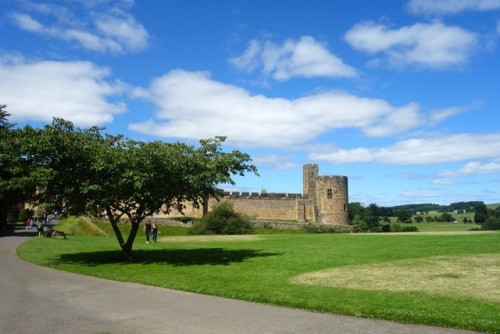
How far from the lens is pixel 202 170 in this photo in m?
19.3

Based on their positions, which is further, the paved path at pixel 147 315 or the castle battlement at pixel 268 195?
the castle battlement at pixel 268 195

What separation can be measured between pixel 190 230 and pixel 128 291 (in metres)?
34.7

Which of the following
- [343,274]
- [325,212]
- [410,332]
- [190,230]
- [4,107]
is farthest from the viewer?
[325,212]

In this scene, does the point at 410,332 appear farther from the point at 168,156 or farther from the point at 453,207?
the point at 453,207

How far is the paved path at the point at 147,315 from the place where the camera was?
8016 millimetres

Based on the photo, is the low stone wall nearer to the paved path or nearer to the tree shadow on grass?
the tree shadow on grass

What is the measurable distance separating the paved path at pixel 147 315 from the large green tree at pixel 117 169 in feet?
20.6

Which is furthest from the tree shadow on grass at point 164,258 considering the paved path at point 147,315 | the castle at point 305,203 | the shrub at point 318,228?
the castle at point 305,203

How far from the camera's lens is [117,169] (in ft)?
61.0

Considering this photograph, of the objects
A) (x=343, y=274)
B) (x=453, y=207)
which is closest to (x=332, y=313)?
(x=343, y=274)

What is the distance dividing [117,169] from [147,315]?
1047 centimetres

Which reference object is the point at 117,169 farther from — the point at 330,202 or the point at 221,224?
the point at 330,202

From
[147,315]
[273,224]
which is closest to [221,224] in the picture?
[273,224]

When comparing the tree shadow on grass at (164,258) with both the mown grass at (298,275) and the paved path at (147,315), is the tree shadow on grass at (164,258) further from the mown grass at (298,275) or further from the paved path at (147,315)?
the paved path at (147,315)
